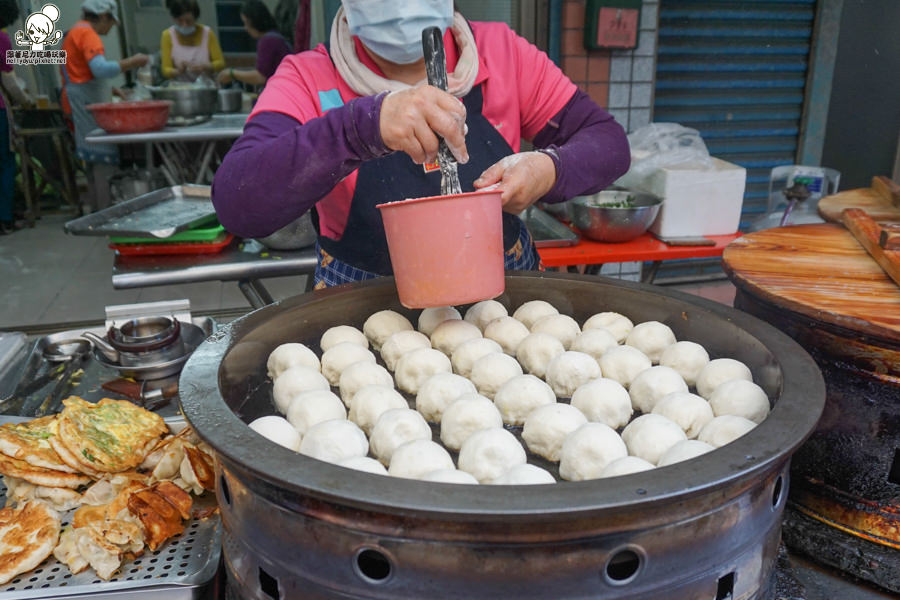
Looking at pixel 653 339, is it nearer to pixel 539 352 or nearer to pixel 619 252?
pixel 539 352

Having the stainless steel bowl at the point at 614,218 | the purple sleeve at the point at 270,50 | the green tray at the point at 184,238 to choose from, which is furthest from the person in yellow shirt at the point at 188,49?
the stainless steel bowl at the point at 614,218

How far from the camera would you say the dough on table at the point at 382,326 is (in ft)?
5.33

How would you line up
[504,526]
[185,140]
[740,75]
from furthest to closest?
[185,140] < [740,75] < [504,526]

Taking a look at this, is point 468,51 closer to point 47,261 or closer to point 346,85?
point 346,85

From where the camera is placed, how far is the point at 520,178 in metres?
1.58

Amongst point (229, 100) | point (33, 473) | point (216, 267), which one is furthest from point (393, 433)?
point (229, 100)

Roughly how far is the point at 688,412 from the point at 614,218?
80.6 inches

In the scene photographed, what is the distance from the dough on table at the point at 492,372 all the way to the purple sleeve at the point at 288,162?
1.67 ft

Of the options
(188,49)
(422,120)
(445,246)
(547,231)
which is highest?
(188,49)

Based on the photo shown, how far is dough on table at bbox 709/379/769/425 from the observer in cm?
122

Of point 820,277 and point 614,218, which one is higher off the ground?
point 820,277

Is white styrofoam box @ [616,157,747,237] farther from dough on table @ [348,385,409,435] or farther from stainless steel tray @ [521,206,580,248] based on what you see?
dough on table @ [348,385,409,435]

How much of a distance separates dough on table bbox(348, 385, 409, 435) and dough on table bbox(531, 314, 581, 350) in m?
0.44

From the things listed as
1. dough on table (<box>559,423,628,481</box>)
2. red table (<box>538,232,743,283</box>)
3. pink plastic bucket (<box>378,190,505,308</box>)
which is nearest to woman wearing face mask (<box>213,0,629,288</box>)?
pink plastic bucket (<box>378,190,505,308</box>)
